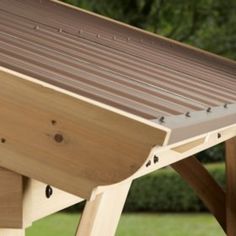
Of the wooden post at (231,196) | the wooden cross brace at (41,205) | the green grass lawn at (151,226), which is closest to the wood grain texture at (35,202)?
the wooden cross brace at (41,205)

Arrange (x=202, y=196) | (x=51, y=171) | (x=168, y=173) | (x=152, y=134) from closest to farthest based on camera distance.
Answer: (x=152, y=134) < (x=51, y=171) < (x=202, y=196) < (x=168, y=173)

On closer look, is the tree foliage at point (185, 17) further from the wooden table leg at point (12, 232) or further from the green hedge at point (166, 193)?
the wooden table leg at point (12, 232)

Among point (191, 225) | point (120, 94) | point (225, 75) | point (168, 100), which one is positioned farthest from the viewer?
point (191, 225)

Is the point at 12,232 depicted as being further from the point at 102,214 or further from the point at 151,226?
the point at 151,226

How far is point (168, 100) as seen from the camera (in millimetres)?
3150

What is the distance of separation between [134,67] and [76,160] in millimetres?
1612

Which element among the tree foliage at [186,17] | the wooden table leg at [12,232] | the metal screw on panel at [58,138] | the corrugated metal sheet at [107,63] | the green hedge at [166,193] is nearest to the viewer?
the metal screw on panel at [58,138]

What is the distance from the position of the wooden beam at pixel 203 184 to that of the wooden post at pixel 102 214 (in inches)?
94.1

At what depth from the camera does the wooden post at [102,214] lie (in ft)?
10.3

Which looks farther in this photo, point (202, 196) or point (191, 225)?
point (191, 225)

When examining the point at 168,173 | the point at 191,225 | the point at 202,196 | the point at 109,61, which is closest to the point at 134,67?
the point at 109,61

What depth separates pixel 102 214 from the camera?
3.38 m

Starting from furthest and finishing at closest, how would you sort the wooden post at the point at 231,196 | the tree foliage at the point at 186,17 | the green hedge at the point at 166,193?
the tree foliage at the point at 186,17, the green hedge at the point at 166,193, the wooden post at the point at 231,196

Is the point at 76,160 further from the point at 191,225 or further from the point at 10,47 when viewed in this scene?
the point at 191,225
